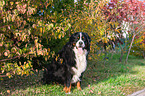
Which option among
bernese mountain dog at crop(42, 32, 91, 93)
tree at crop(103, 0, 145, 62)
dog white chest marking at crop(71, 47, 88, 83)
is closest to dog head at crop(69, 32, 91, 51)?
bernese mountain dog at crop(42, 32, 91, 93)

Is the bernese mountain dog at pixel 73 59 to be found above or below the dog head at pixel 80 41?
below

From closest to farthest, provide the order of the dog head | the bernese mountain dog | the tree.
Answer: the dog head
the bernese mountain dog
the tree

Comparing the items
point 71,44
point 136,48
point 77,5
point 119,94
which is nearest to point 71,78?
point 71,44

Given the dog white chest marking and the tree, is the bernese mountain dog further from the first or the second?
the tree

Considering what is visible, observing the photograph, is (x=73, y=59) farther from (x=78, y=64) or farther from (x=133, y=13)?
(x=133, y=13)

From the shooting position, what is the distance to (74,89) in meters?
4.99

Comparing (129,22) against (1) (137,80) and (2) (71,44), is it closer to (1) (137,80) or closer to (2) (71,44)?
(1) (137,80)

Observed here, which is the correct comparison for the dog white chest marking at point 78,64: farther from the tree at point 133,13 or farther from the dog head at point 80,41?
the tree at point 133,13

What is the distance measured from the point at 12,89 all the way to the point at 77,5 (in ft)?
16.2

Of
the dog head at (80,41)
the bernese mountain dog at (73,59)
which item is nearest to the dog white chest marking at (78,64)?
the bernese mountain dog at (73,59)

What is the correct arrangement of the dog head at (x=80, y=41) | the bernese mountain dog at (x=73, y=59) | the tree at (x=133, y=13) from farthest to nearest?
1. the tree at (x=133, y=13)
2. the bernese mountain dog at (x=73, y=59)
3. the dog head at (x=80, y=41)

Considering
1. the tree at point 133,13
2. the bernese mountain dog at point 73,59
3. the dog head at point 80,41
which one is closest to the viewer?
the dog head at point 80,41

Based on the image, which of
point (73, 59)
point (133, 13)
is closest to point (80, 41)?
point (73, 59)

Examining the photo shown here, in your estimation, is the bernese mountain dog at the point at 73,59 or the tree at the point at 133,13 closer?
the bernese mountain dog at the point at 73,59
